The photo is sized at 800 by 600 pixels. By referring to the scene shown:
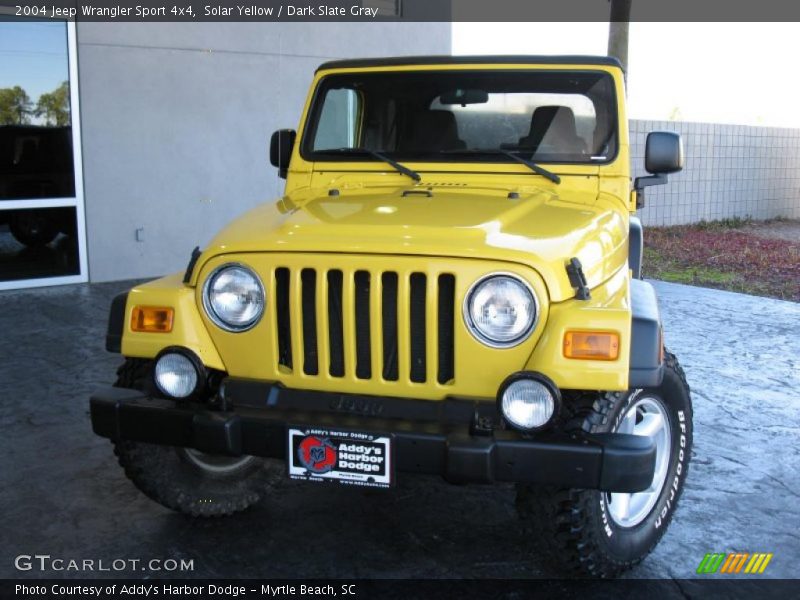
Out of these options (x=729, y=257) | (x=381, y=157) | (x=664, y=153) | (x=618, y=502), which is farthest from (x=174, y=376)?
(x=729, y=257)

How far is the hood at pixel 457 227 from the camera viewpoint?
279cm

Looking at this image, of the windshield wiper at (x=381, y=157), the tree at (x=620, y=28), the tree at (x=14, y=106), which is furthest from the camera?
the tree at (x=620, y=28)

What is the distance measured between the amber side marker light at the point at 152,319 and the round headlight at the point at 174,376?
0.14 meters

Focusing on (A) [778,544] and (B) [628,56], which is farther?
(B) [628,56]

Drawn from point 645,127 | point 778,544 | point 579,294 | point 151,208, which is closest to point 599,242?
point 579,294

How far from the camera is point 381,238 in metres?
2.87

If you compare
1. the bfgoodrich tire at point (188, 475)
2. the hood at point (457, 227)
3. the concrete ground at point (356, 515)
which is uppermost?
the hood at point (457, 227)

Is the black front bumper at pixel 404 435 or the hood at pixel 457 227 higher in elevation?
the hood at pixel 457 227

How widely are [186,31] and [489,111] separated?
594 cm

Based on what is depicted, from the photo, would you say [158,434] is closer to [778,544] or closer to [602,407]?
[602,407]

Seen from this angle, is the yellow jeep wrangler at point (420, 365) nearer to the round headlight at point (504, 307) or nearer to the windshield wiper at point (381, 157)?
the round headlight at point (504, 307)

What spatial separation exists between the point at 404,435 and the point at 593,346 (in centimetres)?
64

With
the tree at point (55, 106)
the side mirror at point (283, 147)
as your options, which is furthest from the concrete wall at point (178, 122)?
the side mirror at point (283, 147)

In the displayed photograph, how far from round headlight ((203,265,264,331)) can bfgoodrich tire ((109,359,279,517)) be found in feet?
1.12
